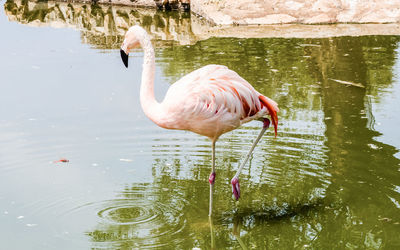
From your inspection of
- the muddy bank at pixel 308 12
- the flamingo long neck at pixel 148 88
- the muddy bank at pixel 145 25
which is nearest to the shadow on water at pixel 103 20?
the muddy bank at pixel 145 25

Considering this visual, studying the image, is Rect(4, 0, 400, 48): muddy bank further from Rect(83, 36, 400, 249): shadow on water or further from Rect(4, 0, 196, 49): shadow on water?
Rect(83, 36, 400, 249): shadow on water

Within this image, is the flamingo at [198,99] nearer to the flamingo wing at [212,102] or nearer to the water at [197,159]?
the flamingo wing at [212,102]

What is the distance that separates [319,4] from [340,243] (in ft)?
29.6

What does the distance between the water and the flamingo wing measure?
809 millimetres

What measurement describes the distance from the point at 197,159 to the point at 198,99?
5.37 ft

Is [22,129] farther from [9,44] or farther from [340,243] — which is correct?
[9,44]

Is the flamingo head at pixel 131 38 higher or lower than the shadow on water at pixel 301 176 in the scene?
higher

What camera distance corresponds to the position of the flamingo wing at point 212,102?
14.2 feet

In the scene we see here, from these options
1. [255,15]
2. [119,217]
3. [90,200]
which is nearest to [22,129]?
[90,200]

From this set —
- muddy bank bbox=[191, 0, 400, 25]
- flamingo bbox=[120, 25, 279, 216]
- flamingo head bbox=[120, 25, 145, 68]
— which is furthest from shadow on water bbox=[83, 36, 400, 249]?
muddy bank bbox=[191, 0, 400, 25]

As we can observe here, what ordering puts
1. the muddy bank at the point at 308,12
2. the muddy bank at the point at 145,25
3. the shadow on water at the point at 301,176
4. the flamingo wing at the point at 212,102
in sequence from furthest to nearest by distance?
the muddy bank at the point at 308,12 < the muddy bank at the point at 145,25 < the shadow on water at the point at 301,176 < the flamingo wing at the point at 212,102

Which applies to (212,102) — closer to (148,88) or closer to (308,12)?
(148,88)

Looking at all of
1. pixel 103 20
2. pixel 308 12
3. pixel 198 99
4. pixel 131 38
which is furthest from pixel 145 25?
pixel 198 99

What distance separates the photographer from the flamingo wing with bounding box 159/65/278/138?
4.33 meters
